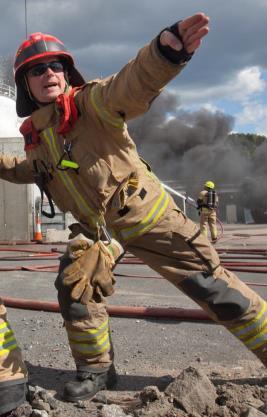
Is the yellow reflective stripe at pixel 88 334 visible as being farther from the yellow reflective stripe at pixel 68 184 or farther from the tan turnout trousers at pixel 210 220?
the tan turnout trousers at pixel 210 220

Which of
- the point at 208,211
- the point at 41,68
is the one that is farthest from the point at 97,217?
the point at 208,211

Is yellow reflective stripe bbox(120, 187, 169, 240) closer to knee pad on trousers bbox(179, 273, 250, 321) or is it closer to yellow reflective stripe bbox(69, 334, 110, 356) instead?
knee pad on trousers bbox(179, 273, 250, 321)

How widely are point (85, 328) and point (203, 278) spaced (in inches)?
26.2

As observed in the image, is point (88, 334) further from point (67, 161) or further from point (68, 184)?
point (67, 161)

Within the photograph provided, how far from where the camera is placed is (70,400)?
2.45 metres

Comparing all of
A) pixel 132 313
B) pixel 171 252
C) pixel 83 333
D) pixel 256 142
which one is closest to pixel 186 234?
pixel 171 252

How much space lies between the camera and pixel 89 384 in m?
2.54

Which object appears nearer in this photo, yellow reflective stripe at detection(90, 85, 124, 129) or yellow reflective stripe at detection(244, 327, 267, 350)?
yellow reflective stripe at detection(90, 85, 124, 129)

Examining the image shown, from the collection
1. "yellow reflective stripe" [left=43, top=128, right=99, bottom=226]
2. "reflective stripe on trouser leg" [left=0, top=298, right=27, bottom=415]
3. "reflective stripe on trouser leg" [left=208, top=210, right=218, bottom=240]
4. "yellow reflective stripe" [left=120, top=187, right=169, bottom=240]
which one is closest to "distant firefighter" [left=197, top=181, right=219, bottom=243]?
"reflective stripe on trouser leg" [left=208, top=210, right=218, bottom=240]

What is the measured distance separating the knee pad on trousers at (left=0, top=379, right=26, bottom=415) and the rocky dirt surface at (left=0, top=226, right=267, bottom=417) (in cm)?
3

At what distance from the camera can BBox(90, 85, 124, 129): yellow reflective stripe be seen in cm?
224

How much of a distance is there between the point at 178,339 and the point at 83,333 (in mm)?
1063

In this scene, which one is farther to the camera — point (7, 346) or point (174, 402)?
point (7, 346)

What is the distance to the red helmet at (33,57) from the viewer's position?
256 cm
